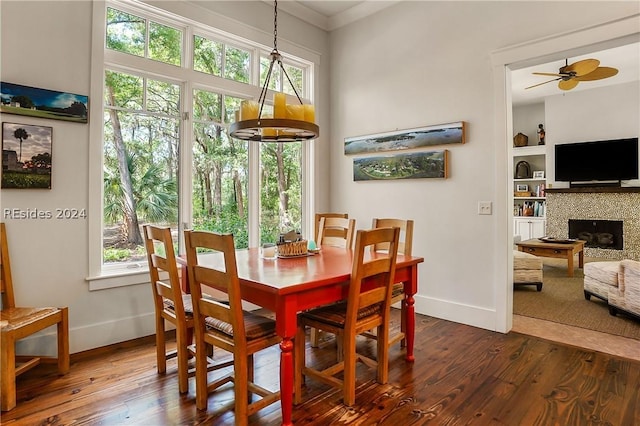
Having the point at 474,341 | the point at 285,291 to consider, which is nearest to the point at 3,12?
the point at 285,291

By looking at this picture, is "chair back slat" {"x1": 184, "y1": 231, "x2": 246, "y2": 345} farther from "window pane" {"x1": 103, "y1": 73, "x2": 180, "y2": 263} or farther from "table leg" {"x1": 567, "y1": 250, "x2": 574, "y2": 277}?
"table leg" {"x1": 567, "y1": 250, "x2": 574, "y2": 277}

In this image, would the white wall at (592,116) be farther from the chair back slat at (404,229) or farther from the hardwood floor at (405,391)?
the chair back slat at (404,229)

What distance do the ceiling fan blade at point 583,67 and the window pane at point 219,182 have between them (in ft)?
12.5

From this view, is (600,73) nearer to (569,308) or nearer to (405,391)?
(569,308)

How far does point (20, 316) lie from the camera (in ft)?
7.47

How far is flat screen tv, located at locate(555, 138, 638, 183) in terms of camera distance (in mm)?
6332

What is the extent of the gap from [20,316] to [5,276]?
36cm

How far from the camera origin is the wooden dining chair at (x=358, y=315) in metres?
2.05

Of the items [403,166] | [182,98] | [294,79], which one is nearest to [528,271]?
[403,166]

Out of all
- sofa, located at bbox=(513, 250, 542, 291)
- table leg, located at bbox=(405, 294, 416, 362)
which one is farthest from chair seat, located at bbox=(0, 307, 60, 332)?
sofa, located at bbox=(513, 250, 542, 291)

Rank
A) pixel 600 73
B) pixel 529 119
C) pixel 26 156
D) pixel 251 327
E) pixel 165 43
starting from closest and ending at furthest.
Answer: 1. pixel 251 327
2. pixel 26 156
3. pixel 165 43
4. pixel 600 73
5. pixel 529 119

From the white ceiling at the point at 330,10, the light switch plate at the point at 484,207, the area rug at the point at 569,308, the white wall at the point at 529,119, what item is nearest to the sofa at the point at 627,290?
the area rug at the point at 569,308

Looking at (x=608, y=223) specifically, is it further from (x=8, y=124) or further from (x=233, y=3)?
(x=8, y=124)

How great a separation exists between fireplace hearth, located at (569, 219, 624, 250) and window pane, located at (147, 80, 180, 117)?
713cm
